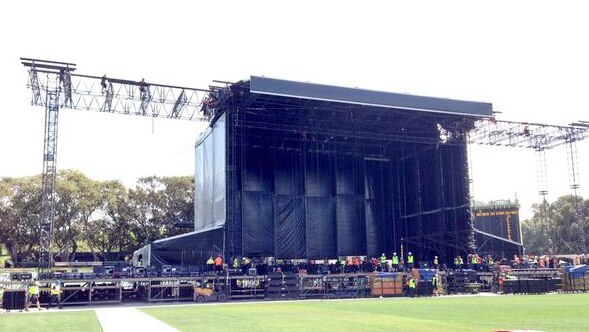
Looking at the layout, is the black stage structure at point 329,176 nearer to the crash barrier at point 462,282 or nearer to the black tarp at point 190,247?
the black tarp at point 190,247

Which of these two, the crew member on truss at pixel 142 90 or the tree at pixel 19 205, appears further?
the tree at pixel 19 205

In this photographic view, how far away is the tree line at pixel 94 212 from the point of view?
6544 centimetres

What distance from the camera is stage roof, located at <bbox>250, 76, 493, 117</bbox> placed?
3678 cm


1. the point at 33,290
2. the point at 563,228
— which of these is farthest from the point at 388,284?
the point at 563,228

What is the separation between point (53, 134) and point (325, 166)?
21.4 m

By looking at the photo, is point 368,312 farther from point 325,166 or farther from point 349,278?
point 325,166

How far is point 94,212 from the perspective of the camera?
227 feet

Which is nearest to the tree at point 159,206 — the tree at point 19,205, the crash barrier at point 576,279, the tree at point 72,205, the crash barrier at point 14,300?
the tree at point 72,205

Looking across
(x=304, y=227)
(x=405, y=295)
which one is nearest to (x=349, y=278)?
(x=405, y=295)

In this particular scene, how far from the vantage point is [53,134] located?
34188 mm

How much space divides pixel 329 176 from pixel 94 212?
34.1m

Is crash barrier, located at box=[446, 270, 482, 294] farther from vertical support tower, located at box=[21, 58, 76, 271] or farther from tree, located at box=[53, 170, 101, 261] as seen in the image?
tree, located at box=[53, 170, 101, 261]

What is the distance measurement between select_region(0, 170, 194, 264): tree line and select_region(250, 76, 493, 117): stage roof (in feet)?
106

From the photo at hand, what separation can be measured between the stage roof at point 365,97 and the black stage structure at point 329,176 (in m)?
0.07
